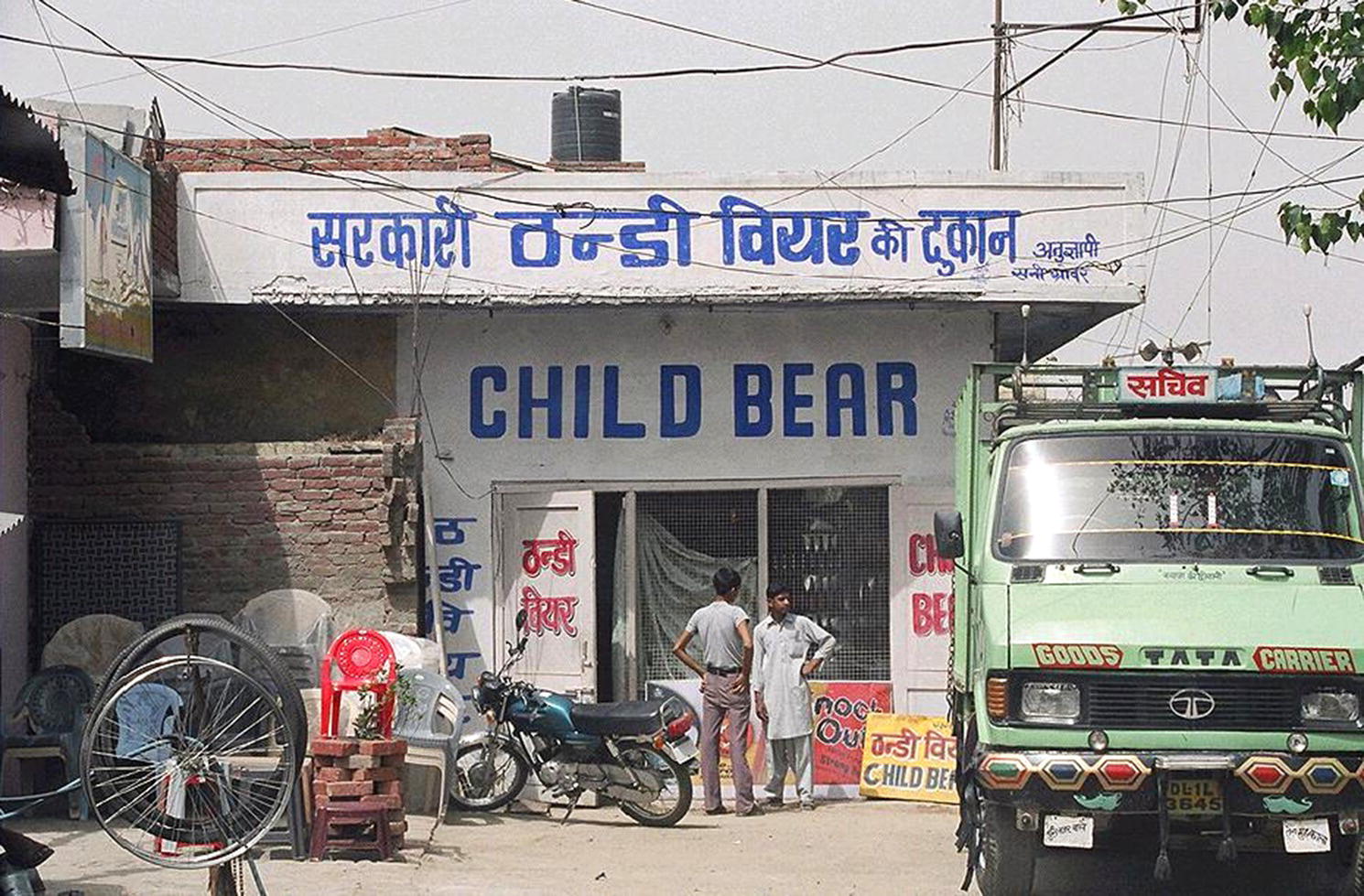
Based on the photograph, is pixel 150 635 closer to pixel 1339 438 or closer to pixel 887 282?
pixel 1339 438

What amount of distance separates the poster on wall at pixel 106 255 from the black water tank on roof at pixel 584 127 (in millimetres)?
7599

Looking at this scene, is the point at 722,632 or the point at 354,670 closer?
the point at 354,670

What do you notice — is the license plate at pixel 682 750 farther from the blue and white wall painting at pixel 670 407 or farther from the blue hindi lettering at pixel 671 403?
the blue hindi lettering at pixel 671 403

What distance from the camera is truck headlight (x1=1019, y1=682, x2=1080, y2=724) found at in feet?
28.0

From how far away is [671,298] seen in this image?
47.6 ft

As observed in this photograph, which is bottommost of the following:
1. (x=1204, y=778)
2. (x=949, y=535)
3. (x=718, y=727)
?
(x=718, y=727)

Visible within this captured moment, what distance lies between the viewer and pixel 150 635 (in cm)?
777

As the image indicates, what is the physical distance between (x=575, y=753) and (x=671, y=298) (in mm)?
3675

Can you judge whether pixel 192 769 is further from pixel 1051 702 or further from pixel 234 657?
pixel 1051 702

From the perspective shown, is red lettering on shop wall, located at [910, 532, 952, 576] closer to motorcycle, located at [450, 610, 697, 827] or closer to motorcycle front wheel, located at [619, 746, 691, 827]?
motorcycle, located at [450, 610, 697, 827]

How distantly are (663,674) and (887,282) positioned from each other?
362cm

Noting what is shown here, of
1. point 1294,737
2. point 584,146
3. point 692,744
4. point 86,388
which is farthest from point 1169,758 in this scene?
point 584,146

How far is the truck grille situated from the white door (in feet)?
22.6

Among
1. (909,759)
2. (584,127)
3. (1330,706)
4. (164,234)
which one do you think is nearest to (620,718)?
(909,759)
